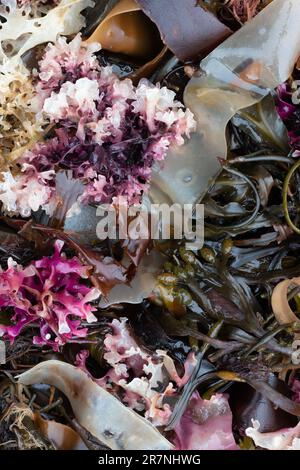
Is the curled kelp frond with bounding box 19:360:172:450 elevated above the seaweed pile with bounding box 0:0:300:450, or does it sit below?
below

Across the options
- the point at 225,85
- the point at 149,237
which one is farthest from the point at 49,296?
the point at 225,85

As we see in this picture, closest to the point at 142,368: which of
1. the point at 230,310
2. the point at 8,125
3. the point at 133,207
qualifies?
the point at 230,310

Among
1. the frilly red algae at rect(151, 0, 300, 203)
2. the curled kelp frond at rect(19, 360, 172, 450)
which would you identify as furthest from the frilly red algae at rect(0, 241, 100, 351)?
the frilly red algae at rect(151, 0, 300, 203)

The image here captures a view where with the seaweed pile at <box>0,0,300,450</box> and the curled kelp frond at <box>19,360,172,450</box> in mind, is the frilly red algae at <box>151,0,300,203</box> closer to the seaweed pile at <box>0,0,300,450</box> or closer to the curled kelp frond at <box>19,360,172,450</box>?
the seaweed pile at <box>0,0,300,450</box>

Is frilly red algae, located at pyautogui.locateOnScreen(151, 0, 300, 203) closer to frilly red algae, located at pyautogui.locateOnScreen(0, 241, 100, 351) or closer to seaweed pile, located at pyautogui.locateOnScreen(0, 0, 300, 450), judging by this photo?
seaweed pile, located at pyautogui.locateOnScreen(0, 0, 300, 450)

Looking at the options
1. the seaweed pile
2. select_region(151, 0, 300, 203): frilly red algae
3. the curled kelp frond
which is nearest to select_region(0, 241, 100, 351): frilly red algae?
the seaweed pile

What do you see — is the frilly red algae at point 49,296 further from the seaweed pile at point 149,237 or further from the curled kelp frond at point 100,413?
the curled kelp frond at point 100,413

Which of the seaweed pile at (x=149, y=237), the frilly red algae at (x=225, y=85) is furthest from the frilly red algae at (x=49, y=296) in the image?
the frilly red algae at (x=225, y=85)

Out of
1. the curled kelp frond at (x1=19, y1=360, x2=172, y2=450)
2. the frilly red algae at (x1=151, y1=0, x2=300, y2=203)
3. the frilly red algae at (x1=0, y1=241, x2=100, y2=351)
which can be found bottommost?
the curled kelp frond at (x1=19, y1=360, x2=172, y2=450)
